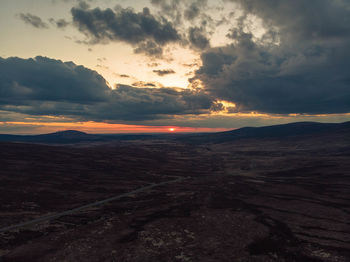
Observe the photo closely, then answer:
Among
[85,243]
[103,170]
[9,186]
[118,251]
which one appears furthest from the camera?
[103,170]

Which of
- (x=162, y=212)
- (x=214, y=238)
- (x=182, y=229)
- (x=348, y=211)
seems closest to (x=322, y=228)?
(x=348, y=211)

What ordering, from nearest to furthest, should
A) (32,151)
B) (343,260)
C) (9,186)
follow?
(343,260)
(9,186)
(32,151)

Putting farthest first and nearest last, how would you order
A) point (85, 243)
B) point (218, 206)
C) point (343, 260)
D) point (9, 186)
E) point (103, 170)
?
1. point (103, 170)
2. point (9, 186)
3. point (218, 206)
4. point (85, 243)
5. point (343, 260)

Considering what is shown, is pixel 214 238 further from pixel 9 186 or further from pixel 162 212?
pixel 9 186

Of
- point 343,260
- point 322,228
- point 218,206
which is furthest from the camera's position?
point 218,206

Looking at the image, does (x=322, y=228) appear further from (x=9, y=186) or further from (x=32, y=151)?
(x=32, y=151)

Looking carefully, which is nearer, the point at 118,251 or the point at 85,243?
the point at 118,251

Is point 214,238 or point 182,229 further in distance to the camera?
point 182,229

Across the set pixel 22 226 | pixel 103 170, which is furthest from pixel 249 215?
pixel 103 170
